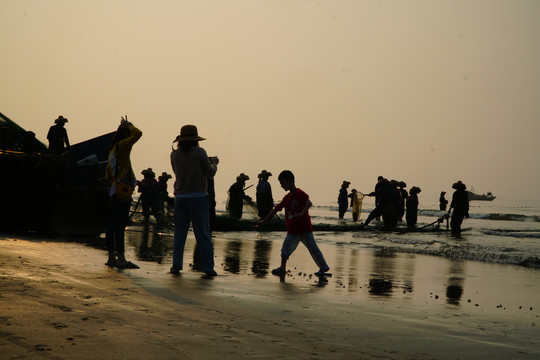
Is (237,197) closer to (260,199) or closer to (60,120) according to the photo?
(260,199)

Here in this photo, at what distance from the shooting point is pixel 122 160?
9.33 metres

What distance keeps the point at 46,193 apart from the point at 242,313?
8959mm

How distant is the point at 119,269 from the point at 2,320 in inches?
155

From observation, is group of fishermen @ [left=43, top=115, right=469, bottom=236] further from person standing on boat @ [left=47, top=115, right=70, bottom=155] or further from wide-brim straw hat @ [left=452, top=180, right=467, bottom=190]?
person standing on boat @ [left=47, top=115, right=70, bottom=155]

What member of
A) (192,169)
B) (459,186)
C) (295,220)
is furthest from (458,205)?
(192,169)

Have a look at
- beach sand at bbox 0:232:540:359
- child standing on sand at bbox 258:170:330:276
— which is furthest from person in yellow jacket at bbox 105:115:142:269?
child standing on sand at bbox 258:170:330:276

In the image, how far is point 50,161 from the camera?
14242 mm

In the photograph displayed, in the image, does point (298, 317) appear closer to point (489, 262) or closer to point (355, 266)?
point (355, 266)

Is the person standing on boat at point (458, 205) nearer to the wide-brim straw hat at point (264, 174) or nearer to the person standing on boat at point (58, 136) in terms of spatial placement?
the wide-brim straw hat at point (264, 174)

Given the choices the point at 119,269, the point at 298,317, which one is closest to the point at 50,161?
the point at 119,269

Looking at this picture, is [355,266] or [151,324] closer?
[151,324]

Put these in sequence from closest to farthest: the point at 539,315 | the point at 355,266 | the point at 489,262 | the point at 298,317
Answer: the point at 298,317, the point at 539,315, the point at 355,266, the point at 489,262

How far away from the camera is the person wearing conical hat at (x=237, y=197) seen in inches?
988

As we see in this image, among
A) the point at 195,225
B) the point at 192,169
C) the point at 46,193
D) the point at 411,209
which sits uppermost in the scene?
the point at 411,209
